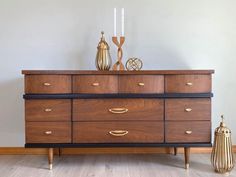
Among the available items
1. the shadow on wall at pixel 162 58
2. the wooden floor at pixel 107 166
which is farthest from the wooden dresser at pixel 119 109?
the shadow on wall at pixel 162 58

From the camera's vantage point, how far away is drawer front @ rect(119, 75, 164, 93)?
2365mm

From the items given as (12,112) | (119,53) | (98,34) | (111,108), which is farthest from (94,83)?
(12,112)

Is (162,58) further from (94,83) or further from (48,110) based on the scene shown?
(48,110)

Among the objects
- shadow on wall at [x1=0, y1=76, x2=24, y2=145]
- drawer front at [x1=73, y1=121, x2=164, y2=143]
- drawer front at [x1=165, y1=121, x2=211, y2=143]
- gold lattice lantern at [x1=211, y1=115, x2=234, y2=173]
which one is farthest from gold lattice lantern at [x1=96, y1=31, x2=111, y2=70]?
gold lattice lantern at [x1=211, y1=115, x2=234, y2=173]

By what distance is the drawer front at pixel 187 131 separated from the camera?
238 cm

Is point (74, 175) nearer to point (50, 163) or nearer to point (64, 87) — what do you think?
point (50, 163)

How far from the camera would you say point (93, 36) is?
9.39 ft

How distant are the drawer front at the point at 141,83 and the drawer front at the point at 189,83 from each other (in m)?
0.07

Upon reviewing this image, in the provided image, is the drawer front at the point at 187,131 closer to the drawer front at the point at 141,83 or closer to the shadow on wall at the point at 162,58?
the drawer front at the point at 141,83

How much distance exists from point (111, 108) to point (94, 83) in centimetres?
23

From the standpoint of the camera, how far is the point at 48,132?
7.77 feet

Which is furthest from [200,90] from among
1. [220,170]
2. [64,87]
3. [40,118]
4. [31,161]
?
[31,161]

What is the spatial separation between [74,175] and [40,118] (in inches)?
19.6

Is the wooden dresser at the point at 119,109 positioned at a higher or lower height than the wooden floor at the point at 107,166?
higher
